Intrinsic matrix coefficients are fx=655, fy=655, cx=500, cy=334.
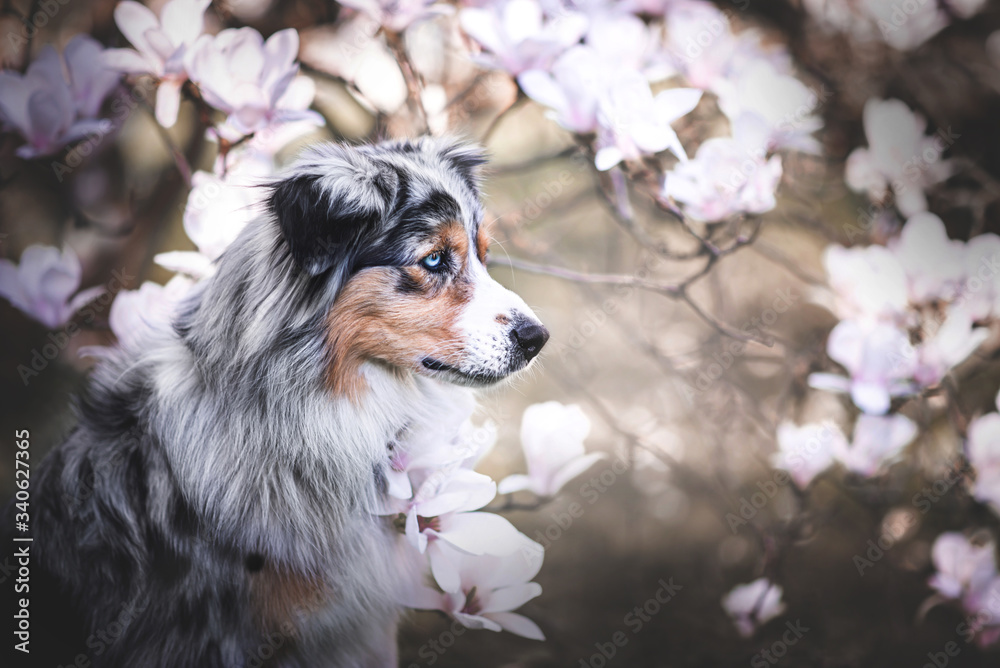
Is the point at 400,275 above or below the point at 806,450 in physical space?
above

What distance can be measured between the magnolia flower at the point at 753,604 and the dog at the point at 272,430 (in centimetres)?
78

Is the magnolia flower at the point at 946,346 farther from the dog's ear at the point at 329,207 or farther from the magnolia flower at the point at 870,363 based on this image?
the dog's ear at the point at 329,207

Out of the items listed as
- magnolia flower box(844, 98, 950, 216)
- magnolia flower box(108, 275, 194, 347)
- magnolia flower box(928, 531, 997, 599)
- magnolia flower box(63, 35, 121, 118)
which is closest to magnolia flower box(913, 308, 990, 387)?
magnolia flower box(844, 98, 950, 216)

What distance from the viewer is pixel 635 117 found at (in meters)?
1.31

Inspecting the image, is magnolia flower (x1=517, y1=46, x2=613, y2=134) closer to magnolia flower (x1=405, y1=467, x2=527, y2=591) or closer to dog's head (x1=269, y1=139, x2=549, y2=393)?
dog's head (x1=269, y1=139, x2=549, y2=393)

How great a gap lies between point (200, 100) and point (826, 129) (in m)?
1.31

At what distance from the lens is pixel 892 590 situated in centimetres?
146

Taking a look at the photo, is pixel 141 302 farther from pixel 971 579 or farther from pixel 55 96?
pixel 971 579

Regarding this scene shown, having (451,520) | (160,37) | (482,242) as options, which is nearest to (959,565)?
(451,520)

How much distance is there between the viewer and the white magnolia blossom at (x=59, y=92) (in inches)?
50.6

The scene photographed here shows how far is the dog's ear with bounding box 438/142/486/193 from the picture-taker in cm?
122

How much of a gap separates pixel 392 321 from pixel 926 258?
118 centimetres

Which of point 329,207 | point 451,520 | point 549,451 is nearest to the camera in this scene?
point 329,207

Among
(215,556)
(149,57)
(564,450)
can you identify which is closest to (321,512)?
(215,556)
